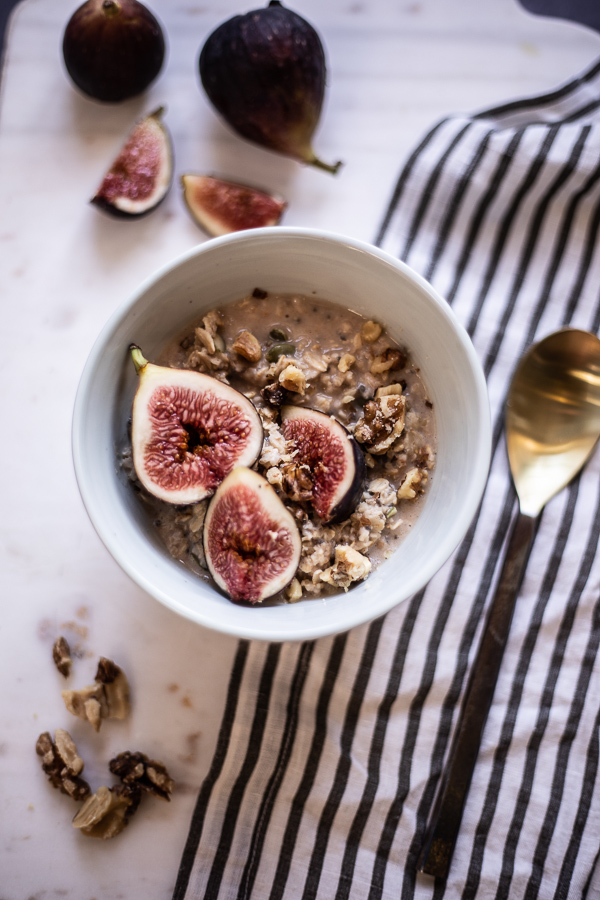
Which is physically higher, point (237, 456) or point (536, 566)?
point (237, 456)

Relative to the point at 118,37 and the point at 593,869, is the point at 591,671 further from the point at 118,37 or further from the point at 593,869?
the point at 118,37

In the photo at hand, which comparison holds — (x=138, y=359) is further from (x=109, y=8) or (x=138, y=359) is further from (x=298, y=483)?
(x=109, y=8)

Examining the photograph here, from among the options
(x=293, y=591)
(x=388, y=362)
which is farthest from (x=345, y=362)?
(x=293, y=591)

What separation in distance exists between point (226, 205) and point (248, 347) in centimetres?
49

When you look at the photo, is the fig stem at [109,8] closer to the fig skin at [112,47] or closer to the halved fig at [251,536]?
the fig skin at [112,47]

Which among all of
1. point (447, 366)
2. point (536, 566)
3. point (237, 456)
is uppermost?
point (447, 366)

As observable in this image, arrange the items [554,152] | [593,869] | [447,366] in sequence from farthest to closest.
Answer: [554,152], [593,869], [447,366]

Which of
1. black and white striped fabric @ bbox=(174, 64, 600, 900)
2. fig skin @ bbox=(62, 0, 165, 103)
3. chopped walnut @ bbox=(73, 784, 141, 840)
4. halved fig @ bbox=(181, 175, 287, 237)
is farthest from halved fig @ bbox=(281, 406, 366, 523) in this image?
fig skin @ bbox=(62, 0, 165, 103)

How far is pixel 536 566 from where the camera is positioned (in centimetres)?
164

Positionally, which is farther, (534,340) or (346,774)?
(534,340)

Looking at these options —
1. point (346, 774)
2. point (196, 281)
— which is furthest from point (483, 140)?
point (346, 774)

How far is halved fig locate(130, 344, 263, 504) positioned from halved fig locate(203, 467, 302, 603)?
0.05 meters

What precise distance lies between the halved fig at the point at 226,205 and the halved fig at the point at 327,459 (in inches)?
22.6

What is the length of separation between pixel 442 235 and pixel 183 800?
149cm
